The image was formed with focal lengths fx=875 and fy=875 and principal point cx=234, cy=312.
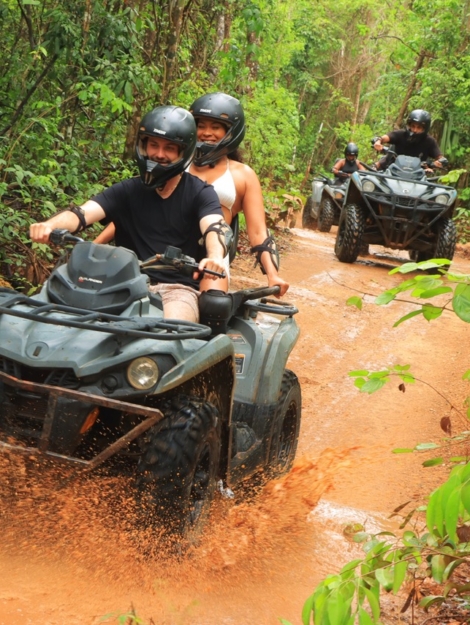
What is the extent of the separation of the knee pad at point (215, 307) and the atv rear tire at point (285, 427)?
620mm

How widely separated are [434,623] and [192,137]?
245cm

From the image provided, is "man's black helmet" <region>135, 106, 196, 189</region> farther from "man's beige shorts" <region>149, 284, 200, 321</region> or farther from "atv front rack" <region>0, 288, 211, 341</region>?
"atv front rack" <region>0, 288, 211, 341</region>

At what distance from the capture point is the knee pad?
13.3 feet

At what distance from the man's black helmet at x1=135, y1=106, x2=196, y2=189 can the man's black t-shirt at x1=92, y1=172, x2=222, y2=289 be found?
0.12 metres

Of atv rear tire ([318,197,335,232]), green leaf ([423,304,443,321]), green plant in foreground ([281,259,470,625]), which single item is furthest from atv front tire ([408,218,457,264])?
green leaf ([423,304,443,321])

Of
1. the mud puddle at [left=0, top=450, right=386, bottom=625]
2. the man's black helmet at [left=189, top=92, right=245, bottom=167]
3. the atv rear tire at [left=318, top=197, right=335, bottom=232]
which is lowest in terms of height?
the atv rear tire at [left=318, top=197, right=335, bottom=232]

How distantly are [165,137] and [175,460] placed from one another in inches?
65.5

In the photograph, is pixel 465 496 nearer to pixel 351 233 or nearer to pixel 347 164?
pixel 351 233

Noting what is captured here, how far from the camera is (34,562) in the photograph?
3.26 m

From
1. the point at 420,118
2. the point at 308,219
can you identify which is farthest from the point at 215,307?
the point at 308,219

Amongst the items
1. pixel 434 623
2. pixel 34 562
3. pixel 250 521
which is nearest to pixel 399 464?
pixel 250 521

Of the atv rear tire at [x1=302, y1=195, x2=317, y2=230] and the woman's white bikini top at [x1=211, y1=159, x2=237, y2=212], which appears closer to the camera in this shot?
the woman's white bikini top at [x1=211, y1=159, x2=237, y2=212]

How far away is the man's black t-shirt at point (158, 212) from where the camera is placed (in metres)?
4.39

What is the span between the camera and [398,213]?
40.6ft
